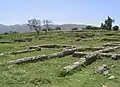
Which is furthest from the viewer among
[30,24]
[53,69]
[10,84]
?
[30,24]

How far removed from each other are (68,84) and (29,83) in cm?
210

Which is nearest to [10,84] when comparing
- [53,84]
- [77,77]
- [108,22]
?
[53,84]

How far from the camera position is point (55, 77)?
51.9ft

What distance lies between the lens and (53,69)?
18828 millimetres

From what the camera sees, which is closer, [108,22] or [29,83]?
[29,83]

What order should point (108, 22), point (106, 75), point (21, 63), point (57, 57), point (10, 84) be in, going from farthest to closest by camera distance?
point (108, 22) → point (57, 57) → point (21, 63) → point (106, 75) → point (10, 84)

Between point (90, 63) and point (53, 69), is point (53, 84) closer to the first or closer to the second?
point (53, 69)

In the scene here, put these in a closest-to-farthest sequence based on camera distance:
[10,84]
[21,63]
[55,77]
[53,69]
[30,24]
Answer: [10,84] < [55,77] < [53,69] < [21,63] < [30,24]

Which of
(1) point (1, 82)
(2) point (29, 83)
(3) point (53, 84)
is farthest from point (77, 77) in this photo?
(1) point (1, 82)

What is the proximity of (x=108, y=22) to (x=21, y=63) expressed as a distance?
121077 mm

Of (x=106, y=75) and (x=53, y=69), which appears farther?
(x=53, y=69)

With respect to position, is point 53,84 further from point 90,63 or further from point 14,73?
point 90,63

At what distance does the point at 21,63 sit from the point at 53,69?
164 inches

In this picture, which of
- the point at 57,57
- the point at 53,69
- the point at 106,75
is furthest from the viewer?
the point at 57,57
